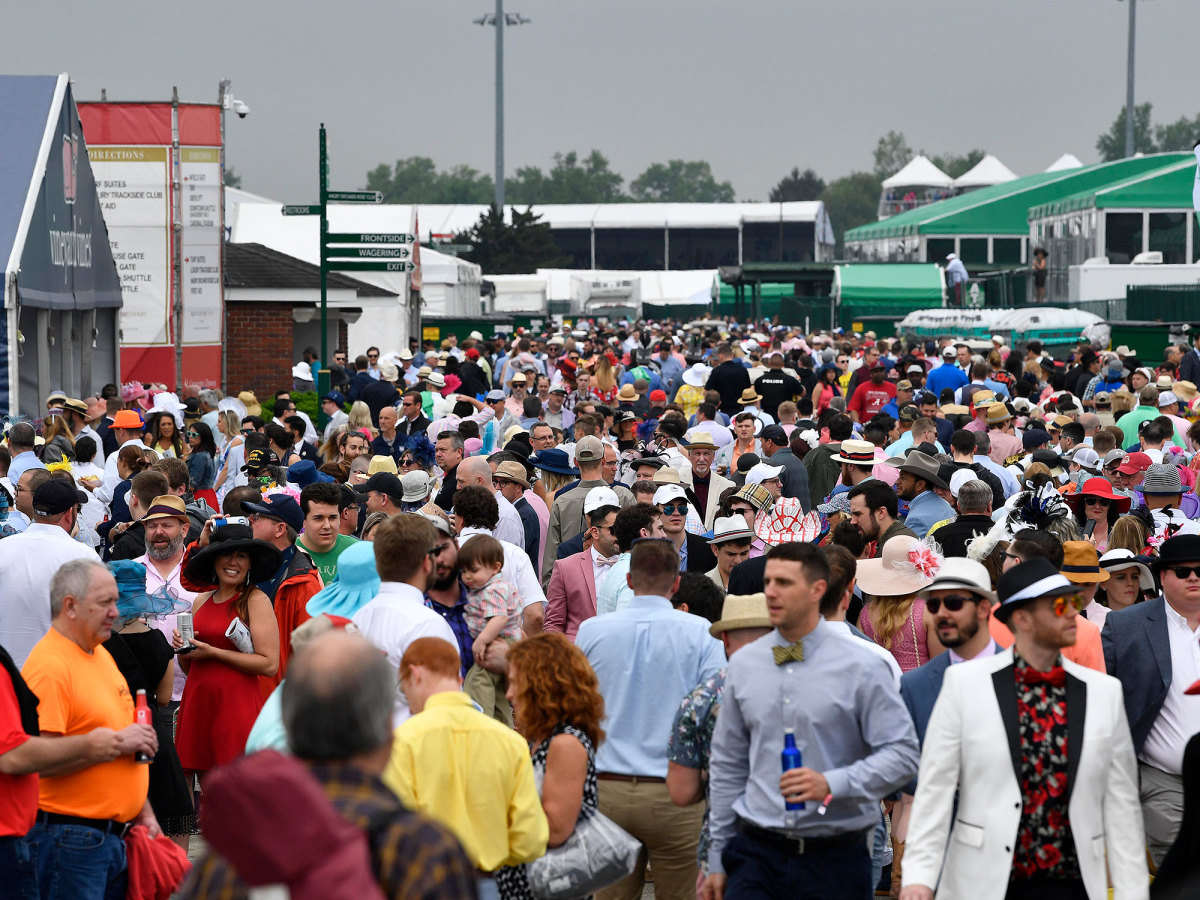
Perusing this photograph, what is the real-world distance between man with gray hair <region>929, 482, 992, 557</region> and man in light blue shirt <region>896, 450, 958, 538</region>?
0.77 m

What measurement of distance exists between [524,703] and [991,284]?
174ft

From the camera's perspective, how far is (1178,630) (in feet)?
19.6

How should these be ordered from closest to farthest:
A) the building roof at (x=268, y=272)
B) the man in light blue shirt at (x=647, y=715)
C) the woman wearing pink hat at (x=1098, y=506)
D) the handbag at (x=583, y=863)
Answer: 1. the handbag at (x=583, y=863)
2. the man in light blue shirt at (x=647, y=715)
3. the woman wearing pink hat at (x=1098, y=506)
4. the building roof at (x=268, y=272)

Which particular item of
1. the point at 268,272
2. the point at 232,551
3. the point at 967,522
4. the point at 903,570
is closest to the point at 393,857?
the point at 232,551

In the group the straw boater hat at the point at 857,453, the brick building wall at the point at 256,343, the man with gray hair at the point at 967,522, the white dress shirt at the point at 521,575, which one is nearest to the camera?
the white dress shirt at the point at 521,575

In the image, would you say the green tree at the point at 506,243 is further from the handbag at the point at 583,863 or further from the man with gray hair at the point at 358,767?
the man with gray hair at the point at 358,767

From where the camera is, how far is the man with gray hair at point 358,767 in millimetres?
2689

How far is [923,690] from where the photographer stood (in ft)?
18.8

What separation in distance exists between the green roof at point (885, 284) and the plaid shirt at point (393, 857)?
2036 inches

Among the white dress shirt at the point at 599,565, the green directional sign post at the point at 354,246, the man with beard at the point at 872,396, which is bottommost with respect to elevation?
the white dress shirt at the point at 599,565

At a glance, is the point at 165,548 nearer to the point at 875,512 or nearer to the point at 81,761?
the point at 81,761

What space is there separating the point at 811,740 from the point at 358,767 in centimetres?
242

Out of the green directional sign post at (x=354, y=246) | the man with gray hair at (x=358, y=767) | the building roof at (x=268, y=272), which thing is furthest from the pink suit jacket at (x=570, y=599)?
the building roof at (x=268, y=272)

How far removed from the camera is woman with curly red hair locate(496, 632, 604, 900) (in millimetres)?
5113
